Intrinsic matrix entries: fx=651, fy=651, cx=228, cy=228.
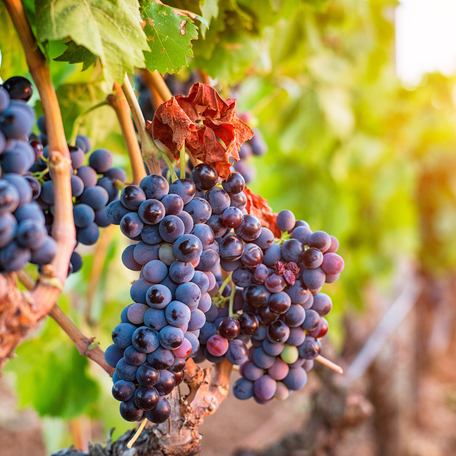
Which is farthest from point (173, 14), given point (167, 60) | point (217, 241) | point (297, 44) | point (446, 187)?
point (446, 187)

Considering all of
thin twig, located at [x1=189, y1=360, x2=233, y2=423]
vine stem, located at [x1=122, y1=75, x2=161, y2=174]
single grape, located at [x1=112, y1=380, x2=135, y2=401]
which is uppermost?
vine stem, located at [x1=122, y1=75, x2=161, y2=174]

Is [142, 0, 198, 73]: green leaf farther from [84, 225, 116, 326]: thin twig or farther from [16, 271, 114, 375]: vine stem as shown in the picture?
[84, 225, 116, 326]: thin twig

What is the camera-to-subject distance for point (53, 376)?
1.75 meters

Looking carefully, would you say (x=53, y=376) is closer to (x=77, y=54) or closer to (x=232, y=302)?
(x=232, y=302)

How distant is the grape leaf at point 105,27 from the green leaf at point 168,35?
84 mm

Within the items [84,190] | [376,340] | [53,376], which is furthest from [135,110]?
[376,340]

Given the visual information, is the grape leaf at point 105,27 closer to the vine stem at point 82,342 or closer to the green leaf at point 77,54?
the green leaf at point 77,54

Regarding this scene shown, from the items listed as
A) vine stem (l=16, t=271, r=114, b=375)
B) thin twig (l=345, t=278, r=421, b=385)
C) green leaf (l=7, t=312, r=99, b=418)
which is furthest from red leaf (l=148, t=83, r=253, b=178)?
thin twig (l=345, t=278, r=421, b=385)

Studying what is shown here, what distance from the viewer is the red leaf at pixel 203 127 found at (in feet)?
2.73

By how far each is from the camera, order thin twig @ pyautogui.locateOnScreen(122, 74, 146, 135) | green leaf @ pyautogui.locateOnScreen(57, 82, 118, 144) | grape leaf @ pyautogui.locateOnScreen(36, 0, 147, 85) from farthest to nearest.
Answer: green leaf @ pyautogui.locateOnScreen(57, 82, 118, 144) < thin twig @ pyautogui.locateOnScreen(122, 74, 146, 135) < grape leaf @ pyautogui.locateOnScreen(36, 0, 147, 85)

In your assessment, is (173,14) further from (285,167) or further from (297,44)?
(285,167)

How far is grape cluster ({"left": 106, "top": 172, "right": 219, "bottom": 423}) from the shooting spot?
0.77 metres

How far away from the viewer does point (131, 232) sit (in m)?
0.78

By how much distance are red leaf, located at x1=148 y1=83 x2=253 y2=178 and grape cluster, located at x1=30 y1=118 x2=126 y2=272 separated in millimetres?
139
